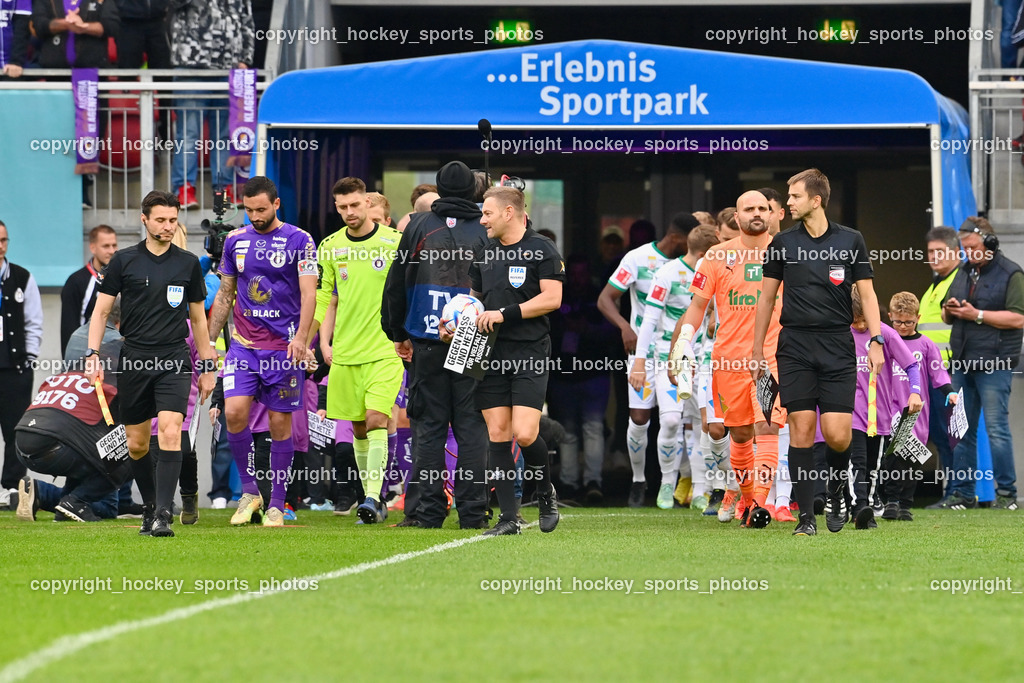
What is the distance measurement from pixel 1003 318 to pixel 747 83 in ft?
9.52

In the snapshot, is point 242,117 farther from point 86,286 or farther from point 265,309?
point 265,309

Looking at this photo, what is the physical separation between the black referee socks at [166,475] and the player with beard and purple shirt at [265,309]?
3.20ft

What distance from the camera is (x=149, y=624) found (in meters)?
5.63

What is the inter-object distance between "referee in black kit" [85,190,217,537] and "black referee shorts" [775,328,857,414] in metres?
3.48

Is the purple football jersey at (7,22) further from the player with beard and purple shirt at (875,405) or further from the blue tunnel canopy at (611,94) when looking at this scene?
the player with beard and purple shirt at (875,405)

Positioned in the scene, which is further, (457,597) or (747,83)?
(747,83)

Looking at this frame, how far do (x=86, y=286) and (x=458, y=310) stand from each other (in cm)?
504

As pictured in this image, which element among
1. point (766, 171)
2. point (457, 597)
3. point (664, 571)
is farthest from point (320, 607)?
point (766, 171)

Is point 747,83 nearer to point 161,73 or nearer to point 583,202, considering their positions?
point 583,202

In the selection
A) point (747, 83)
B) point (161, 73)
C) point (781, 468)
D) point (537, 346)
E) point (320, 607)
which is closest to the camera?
point (320, 607)

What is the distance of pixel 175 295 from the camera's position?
945 cm

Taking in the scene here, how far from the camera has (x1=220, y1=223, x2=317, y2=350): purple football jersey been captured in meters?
10.4

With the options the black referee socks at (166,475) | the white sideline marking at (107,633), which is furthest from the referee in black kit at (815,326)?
the black referee socks at (166,475)

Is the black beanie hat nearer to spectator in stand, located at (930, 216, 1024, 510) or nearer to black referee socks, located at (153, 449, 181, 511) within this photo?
black referee socks, located at (153, 449, 181, 511)
